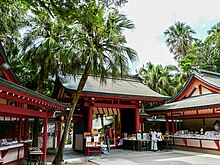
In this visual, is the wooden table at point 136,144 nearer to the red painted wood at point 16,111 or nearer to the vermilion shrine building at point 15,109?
the vermilion shrine building at point 15,109

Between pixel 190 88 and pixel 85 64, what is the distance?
8683 millimetres

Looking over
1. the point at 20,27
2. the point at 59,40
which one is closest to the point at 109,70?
the point at 59,40

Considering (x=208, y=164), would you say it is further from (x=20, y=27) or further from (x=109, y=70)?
(x=20, y=27)

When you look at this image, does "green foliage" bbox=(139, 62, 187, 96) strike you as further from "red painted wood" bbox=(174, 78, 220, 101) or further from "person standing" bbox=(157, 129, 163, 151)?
"person standing" bbox=(157, 129, 163, 151)

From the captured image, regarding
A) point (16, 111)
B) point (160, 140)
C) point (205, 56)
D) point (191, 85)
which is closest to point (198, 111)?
point (191, 85)

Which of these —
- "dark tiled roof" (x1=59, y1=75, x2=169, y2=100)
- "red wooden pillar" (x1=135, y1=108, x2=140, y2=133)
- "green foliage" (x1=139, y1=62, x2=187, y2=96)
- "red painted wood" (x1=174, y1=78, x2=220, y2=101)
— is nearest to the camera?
"dark tiled roof" (x1=59, y1=75, x2=169, y2=100)

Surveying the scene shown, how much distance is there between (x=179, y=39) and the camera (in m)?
26.4

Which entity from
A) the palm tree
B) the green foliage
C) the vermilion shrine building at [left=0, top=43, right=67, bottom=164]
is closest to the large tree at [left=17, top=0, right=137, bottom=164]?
the vermilion shrine building at [left=0, top=43, right=67, bottom=164]

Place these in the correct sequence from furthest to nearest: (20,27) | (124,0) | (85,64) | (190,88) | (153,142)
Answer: (190,88)
(153,142)
(20,27)
(85,64)
(124,0)

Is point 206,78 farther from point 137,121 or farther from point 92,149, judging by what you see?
point 92,149

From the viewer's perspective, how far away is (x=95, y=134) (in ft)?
33.3

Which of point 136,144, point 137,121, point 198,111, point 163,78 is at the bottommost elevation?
point 136,144

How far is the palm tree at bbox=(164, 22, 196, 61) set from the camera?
1024 inches

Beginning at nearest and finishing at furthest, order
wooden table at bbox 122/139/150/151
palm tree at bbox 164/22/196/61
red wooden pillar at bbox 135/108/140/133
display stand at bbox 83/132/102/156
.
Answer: display stand at bbox 83/132/102/156, wooden table at bbox 122/139/150/151, red wooden pillar at bbox 135/108/140/133, palm tree at bbox 164/22/196/61
